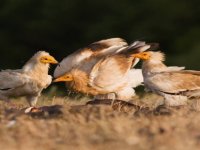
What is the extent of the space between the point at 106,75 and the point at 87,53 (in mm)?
456

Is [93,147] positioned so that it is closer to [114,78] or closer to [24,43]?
[114,78]

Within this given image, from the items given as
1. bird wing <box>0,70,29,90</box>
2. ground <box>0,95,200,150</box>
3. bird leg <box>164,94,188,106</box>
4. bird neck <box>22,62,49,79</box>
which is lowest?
ground <box>0,95,200,150</box>

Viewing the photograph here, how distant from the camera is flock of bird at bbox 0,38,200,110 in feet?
26.9

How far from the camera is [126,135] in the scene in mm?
4359

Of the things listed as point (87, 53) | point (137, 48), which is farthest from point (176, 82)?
point (87, 53)

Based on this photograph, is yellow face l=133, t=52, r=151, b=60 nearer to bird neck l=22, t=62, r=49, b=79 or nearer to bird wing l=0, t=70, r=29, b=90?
bird neck l=22, t=62, r=49, b=79

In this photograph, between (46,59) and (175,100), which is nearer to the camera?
(175,100)

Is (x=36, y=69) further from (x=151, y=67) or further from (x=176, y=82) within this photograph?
(x=176, y=82)

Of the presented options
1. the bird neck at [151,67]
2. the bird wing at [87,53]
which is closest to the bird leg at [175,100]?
the bird neck at [151,67]

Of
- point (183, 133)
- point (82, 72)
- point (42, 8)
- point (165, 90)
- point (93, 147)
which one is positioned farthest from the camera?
point (42, 8)

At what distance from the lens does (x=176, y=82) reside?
8.17 meters

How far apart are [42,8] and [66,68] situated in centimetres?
612

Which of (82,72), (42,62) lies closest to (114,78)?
(82,72)

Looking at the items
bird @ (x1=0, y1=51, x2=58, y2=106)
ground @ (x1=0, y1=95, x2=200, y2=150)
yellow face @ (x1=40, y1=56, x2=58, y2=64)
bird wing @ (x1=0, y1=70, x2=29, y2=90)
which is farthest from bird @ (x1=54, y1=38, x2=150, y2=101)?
ground @ (x1=0, y1=95, x2=200, y2=150)
